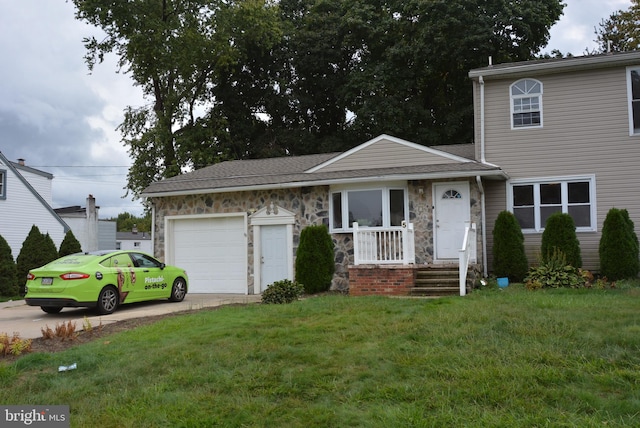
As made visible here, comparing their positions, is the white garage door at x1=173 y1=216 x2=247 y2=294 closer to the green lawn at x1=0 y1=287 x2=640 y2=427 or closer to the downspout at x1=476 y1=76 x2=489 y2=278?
the downspout at x1=476 y1=76 x2=489 y2=278

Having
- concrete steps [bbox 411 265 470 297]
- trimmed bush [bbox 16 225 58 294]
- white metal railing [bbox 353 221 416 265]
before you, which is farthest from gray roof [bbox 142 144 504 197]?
trimmed bush [bbox 16 225 58 294]

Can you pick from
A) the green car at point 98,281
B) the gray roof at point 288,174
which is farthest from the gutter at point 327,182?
the green car at point 98,281

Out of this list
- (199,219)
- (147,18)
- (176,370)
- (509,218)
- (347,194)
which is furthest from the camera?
(147,18)

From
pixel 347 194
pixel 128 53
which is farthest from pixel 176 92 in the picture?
pixel 347 194

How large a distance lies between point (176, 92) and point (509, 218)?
19607mm

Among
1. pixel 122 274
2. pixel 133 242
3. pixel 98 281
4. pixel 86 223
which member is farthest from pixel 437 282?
pixel 133 242

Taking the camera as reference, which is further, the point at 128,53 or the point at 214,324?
the point at 128,53

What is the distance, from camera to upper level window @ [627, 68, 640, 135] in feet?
45.4

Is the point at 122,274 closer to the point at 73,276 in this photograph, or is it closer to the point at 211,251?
the point at 73,276

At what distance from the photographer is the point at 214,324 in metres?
8.27

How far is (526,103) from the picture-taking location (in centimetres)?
1472

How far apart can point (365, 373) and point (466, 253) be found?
7.16 metres

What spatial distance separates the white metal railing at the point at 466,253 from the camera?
1154cm

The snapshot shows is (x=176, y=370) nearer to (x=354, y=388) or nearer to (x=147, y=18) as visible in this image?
(x=354, y=388)
